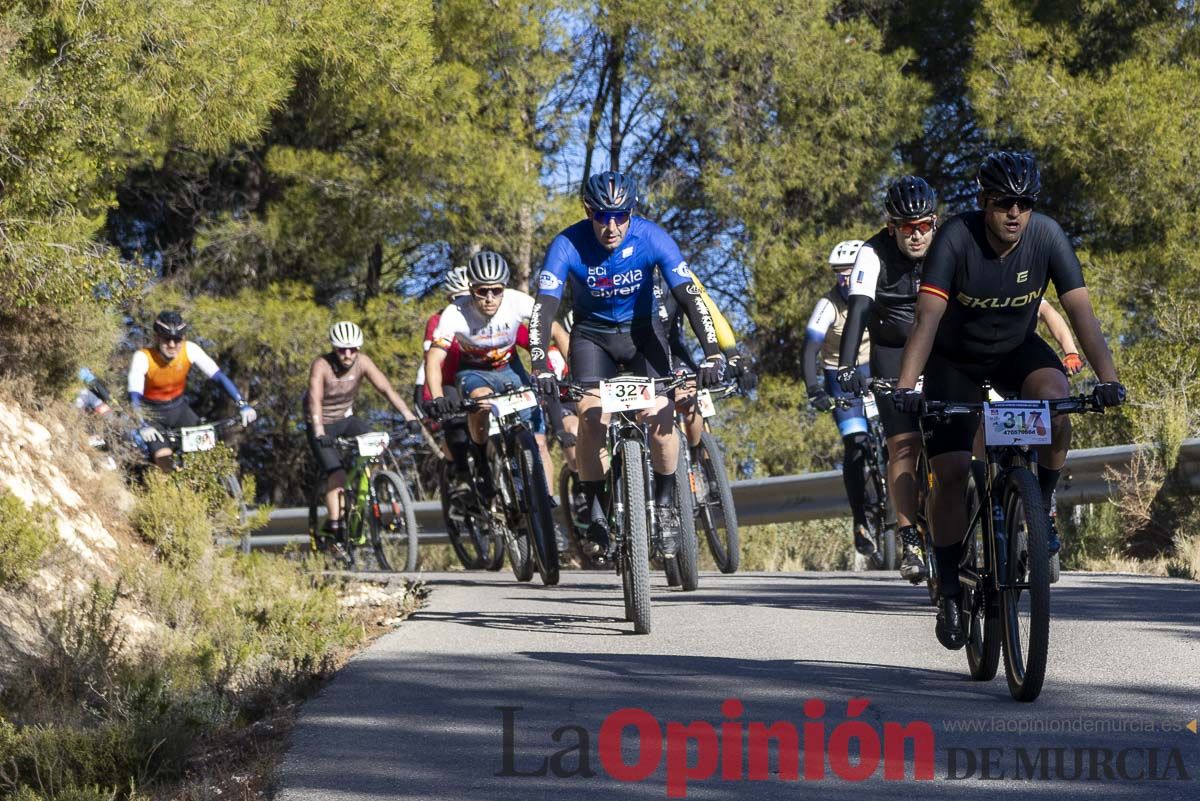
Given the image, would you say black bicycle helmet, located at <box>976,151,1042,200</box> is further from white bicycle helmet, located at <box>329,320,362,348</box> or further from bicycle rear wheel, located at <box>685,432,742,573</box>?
white bicycle helmet, located at <box>329,320,362,348</box>

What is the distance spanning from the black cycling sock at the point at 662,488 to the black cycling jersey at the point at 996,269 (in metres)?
2.81

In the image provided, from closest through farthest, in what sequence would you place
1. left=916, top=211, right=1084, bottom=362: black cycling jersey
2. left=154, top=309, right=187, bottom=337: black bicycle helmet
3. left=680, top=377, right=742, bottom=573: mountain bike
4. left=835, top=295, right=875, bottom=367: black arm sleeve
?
left=916, top=211, right=1084, bottom=362: black cycling jersey, left=835, top=295, right=875, bottom=367: black arm sleeve, left=680, top=377, right=742, bottom=573: mountain bike, left=154, top=309, right=187, bottom=337: black bicycle helmet

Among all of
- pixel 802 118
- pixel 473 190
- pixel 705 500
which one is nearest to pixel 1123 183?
pixel 802 118

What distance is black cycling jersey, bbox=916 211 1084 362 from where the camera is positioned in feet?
21.9

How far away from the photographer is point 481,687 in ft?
23.4

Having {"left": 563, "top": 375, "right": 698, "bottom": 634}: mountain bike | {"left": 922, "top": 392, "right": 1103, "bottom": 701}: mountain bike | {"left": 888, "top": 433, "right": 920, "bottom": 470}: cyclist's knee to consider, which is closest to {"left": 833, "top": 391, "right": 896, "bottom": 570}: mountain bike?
{"left": 563, "top": 375, "right": 698, "bottom": 634}: mountain bike

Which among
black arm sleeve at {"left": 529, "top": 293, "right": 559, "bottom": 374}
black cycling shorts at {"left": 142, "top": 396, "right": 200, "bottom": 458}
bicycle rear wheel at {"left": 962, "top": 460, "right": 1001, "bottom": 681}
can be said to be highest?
black arm sleeve at {"left": 529, "top": 293, "right": 559, "bottom": 374}

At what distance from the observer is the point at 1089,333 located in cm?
661

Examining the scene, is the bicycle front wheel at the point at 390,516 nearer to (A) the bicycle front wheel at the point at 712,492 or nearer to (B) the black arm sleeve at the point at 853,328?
(A) the bicycle front wheel at the point at 712,492

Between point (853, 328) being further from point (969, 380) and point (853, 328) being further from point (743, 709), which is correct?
point (743, 709)

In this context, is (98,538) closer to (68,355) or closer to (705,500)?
(68,355)

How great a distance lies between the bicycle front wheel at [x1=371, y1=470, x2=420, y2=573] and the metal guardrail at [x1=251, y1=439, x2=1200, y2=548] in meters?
0.95

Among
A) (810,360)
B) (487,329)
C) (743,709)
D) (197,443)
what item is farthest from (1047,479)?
(197,443)

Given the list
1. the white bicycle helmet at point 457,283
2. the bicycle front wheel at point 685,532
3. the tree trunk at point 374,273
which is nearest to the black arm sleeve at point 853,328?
the bicycle front wheel at point 685,532
